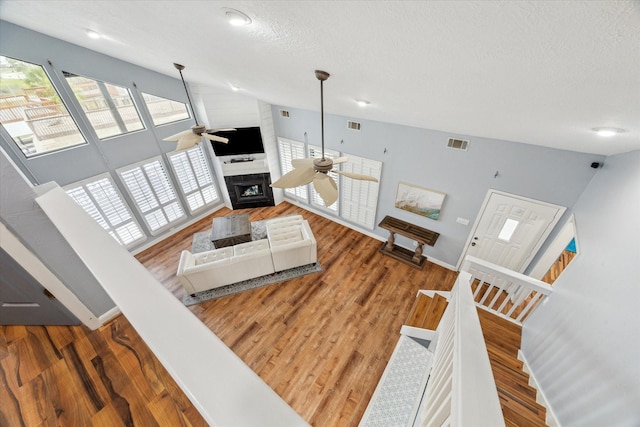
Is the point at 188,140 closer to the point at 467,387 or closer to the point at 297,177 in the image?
the point at 297,177

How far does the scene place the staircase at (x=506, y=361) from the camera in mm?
1886

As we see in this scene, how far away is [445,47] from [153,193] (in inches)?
248

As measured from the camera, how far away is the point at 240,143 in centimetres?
589

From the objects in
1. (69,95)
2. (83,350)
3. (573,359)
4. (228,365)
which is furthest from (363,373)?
(69,95)

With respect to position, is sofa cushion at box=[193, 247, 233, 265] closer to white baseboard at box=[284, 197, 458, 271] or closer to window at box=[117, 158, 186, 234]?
window at box=[117, 158, 186, 234]

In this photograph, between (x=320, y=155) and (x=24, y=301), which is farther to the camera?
(x=320, y=155)

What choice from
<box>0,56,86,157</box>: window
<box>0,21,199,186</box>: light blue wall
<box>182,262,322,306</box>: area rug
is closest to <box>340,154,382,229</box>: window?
<box>182,262,322,306</box>: area rug

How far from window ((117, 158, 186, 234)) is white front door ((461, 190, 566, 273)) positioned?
6.85 meters

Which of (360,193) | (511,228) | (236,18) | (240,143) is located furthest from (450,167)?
(240,143)

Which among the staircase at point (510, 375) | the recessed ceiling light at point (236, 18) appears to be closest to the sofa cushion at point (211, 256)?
the recessed ceiling light at point (236, 18)

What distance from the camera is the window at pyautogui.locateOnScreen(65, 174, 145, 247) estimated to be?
4.46 m

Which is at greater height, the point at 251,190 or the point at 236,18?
the point at 236,18

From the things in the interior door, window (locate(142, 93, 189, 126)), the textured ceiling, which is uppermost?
the textured ceiling

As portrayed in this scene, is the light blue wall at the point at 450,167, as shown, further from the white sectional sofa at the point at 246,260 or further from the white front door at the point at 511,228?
the white sectional sofa at the point at 246,260
